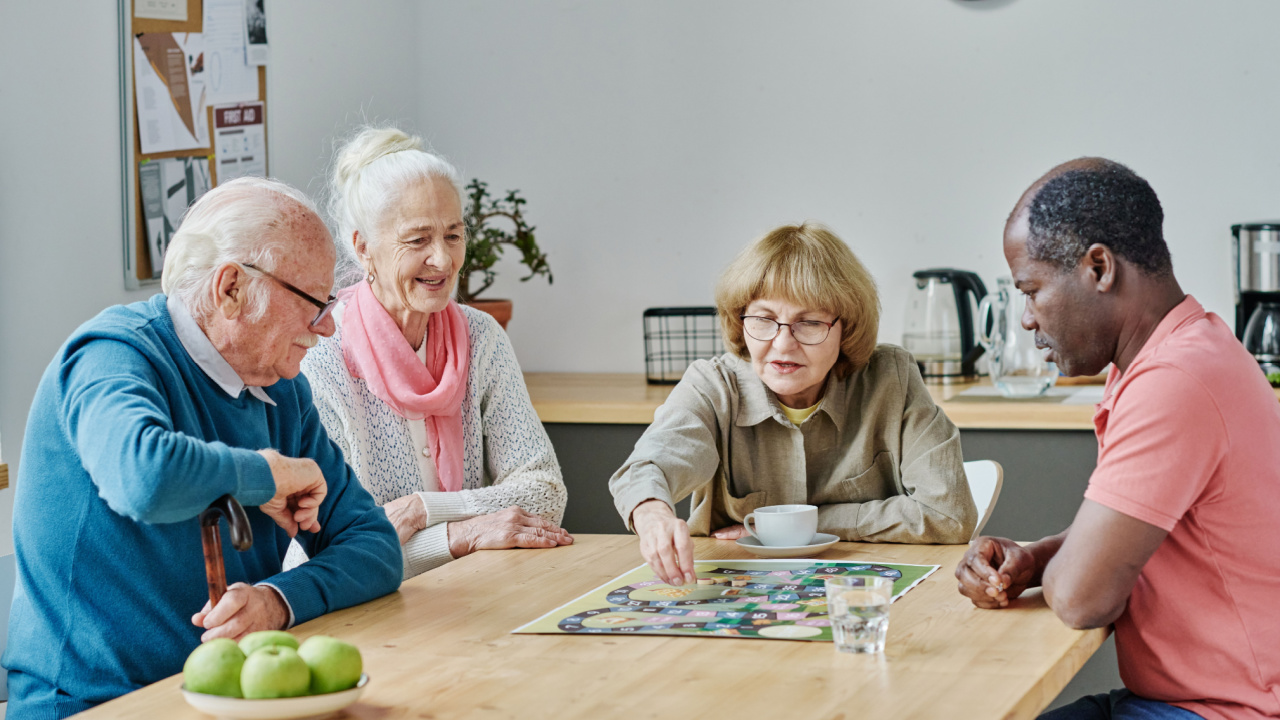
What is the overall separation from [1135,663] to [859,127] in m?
2.20

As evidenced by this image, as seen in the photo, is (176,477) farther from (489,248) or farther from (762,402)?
(489,248)

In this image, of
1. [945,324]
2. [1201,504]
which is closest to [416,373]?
[1201,504]

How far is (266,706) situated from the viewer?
3.23ft

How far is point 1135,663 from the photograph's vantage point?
1.30m

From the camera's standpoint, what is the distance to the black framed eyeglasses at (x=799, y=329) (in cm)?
175

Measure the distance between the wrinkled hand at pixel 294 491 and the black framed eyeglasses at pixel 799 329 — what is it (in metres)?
0.70

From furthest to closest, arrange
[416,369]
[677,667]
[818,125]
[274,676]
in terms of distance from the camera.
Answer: [818,125]
[416,369]
[677,667]
[274,676]

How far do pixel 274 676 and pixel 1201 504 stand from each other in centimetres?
91

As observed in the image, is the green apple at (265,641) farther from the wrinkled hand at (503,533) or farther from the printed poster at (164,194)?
the printed poster at (164,194)

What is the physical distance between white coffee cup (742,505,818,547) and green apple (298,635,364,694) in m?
0.70

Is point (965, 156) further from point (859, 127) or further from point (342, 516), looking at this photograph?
point (342, 516)

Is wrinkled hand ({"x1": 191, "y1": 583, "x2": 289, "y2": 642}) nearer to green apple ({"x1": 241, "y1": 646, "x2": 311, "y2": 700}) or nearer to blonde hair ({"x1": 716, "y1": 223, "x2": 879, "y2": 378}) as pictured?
green apple ({"x1": 241, "y1": 646, "x2": 311, "y2": 700})

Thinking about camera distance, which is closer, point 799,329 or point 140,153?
point 799,329

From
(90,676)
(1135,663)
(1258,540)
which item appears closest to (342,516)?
(90,676)
